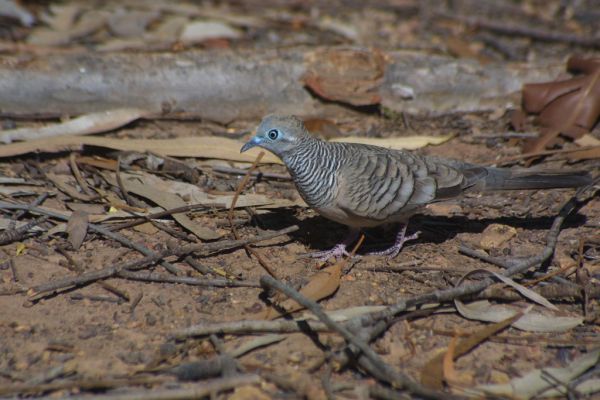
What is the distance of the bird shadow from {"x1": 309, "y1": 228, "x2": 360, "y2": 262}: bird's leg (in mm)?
144

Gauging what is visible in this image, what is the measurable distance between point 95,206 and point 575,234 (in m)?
3.85

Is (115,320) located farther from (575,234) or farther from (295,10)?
(295,10)

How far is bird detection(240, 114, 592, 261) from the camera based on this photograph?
4738 mm

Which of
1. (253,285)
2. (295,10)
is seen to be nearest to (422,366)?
(253,285)

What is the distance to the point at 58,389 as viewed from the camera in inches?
138

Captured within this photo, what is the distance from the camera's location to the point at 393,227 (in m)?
5.68

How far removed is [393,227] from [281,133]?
1464 millimetres

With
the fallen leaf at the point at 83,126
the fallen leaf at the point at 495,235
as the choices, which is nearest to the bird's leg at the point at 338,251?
the fallen leaf at the point at 495,235

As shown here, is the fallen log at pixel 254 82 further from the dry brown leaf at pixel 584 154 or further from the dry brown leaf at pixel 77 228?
the dry brown leaf at pixel 77 228

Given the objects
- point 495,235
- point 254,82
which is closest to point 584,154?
point 495,235

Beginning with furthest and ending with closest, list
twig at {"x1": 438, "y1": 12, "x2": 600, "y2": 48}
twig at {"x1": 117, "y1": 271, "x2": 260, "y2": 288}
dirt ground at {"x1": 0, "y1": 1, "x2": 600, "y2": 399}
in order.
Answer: twig at {"x1": 438, "y1": 12, "x2": 600, "y2": 48}
twig at {"x1": 117, "y1": 271, "x2": 260, "y2": 288}
dirt ground at {"x1": 0, "y1": 1, "x2": 600, "y2": 399}

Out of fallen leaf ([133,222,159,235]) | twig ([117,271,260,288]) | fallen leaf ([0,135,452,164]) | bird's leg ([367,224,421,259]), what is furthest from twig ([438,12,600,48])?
twig ([117,271,260,288])

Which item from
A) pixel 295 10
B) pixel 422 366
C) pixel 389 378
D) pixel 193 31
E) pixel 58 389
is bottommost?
pixel 58 389

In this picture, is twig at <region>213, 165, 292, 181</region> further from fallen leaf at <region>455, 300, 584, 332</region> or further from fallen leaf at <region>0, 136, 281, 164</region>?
fallen leaf at <region>455, 300, 584, 332</region>
